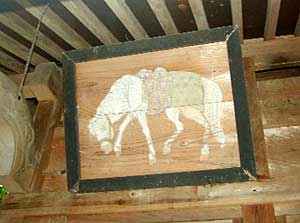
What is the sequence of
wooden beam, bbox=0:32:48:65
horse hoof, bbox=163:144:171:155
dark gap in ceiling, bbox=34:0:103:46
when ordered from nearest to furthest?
horse hoof, bbox=163:144:171:155 → dark gap in ceiling, bbox=34:0:103:46 → wooden beam, bbox=0:32:48:65

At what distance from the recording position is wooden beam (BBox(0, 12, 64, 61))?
9.05 ft

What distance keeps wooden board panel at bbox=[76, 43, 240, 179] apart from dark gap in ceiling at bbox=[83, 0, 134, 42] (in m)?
0.53

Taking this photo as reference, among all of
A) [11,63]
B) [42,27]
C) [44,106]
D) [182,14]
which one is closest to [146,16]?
[182,14]

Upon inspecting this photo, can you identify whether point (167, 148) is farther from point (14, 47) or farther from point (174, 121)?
point (14, 47)

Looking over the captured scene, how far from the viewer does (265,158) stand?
2.85 m

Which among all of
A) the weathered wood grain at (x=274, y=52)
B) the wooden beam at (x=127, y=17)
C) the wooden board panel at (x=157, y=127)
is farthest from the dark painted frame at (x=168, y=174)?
the weathered wood grain at (x=274, y=52)

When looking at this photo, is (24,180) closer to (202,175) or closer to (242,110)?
(202,175)

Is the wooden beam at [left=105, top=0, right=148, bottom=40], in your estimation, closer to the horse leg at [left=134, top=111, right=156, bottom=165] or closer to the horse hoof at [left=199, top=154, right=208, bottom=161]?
the horse leg at [left=134, top=111, right=156, bottom=165]

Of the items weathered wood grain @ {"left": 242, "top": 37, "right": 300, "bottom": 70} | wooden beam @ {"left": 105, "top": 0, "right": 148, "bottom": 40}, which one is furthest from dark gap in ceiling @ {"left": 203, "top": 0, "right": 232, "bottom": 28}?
wooden beam @ {"left": 105, "top": 0, "right": 148, "bottom": 40}

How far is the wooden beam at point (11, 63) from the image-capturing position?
3.38 m

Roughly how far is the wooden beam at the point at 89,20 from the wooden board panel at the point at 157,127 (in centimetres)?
50

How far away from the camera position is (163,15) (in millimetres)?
2717

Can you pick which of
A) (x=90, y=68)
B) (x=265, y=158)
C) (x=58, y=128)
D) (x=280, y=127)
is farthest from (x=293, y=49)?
(x=58, y=128)

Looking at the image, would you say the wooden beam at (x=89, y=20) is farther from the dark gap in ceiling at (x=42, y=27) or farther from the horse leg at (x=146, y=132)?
the horse leg at (x=146, y=132)
